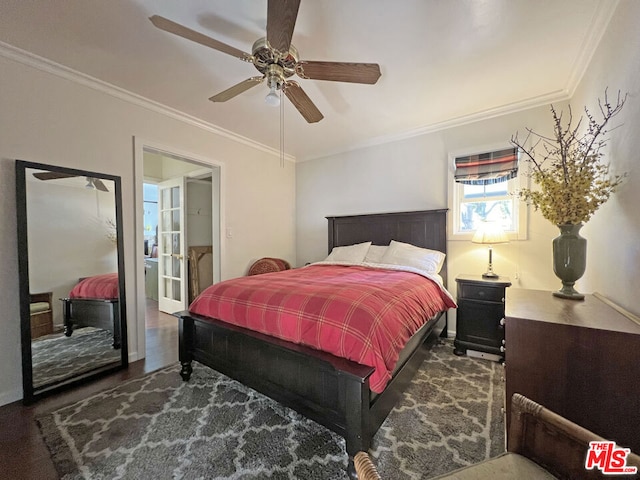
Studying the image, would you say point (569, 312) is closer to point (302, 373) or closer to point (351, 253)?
point (302, 373)

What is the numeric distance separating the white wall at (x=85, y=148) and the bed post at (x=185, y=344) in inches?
33.0

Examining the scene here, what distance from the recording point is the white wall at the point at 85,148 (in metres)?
1.94

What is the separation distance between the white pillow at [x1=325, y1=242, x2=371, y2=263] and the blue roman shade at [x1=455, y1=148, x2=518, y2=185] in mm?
1412

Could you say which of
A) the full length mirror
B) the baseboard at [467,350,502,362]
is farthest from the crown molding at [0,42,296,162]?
the baseboard at [467,350,502,362]

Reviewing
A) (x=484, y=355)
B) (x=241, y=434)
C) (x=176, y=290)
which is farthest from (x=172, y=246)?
(x=484, y=355)

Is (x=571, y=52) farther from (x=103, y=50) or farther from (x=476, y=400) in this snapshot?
(x=103, y=50)

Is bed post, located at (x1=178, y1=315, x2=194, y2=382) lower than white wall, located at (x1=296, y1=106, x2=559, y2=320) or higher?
lower

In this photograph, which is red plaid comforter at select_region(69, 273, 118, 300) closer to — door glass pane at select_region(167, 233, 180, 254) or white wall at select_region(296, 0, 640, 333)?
door glass pane at select_region(167, 233, 180, 254)

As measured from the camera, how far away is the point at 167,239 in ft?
14.5

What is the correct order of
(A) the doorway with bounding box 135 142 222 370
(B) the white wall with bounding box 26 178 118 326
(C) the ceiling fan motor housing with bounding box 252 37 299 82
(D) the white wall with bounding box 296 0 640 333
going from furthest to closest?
1. (A) the doorway with bounding box 135 142 222 370
2. (B) the white wall with bounding box 26 178 118 326
3. (C) the ceiling fan motor housing with bounding box 252 37 299 82
4. (D) the white wall with bounding box 296 0 640 333

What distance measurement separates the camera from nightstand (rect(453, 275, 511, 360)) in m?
2.49

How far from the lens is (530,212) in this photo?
276 cm

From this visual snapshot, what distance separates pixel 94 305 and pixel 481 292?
368 centimetres

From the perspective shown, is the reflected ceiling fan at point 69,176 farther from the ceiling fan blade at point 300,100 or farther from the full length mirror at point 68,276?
the ceiling fan blade at point 300,100
